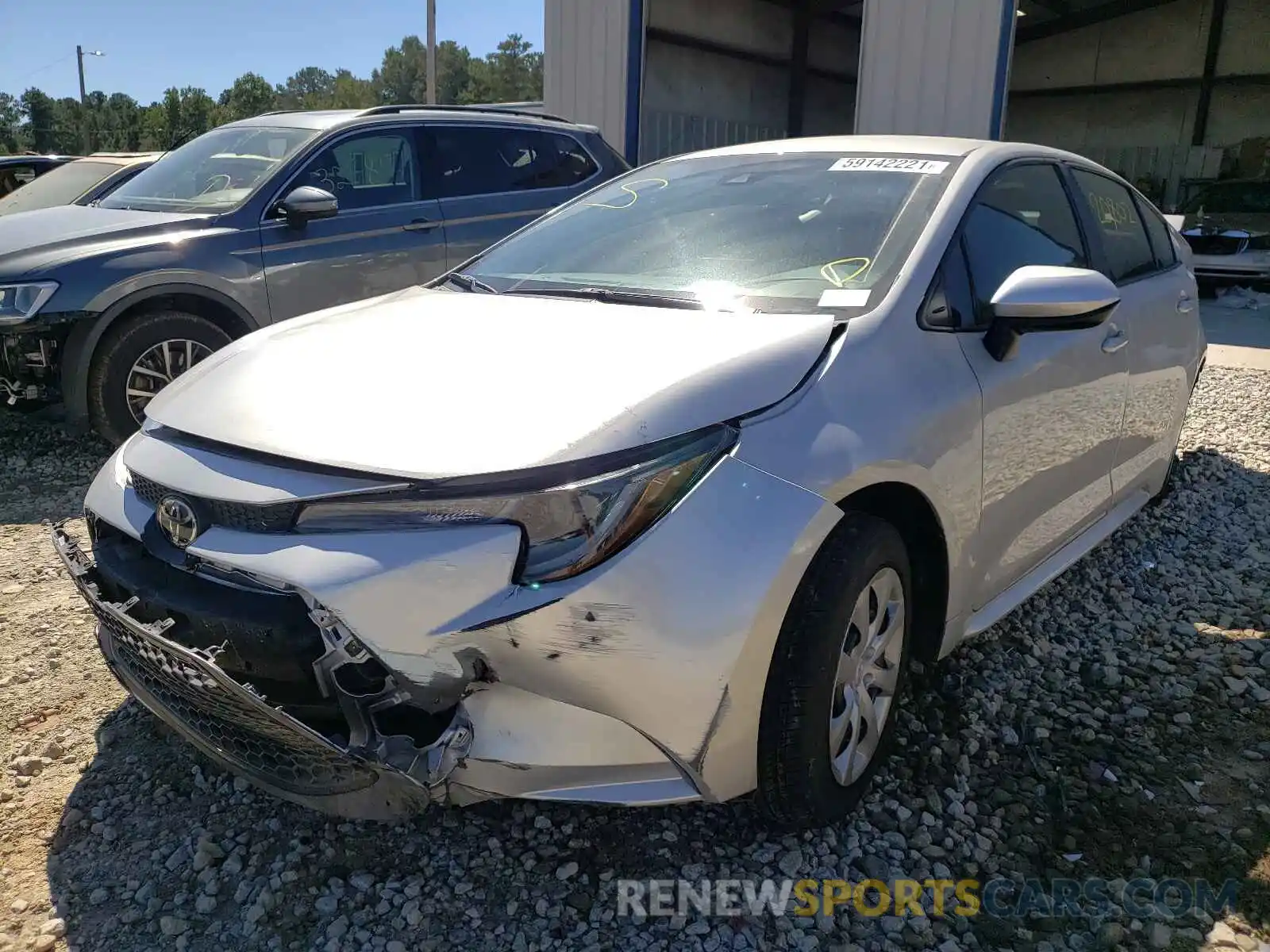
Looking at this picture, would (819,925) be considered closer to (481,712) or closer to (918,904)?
(918,904)

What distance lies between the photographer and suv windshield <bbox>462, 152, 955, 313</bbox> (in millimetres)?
2510

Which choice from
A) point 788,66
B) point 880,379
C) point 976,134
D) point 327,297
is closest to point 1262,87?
point 788,66

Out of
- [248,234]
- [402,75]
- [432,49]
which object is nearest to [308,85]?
[402,75]

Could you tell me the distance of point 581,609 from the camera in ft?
5.64

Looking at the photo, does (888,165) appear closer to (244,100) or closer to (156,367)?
(156,367)

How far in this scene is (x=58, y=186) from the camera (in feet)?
26.8

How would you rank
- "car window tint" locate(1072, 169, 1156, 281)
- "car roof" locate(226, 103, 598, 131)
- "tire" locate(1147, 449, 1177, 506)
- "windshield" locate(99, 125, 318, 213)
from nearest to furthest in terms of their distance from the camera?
1. "car window tint" locate(1072, 169, 1156, 281)
2. "tire" locate(1147, 449, 1177, 506)
3. "windshield" locate(99, 125, 318, 213)
4. "car roof" locate(226, 103, 598, 131)

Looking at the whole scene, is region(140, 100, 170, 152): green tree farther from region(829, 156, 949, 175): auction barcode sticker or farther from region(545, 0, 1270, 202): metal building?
region(829, 156, 949, 175): auction barcode sticker

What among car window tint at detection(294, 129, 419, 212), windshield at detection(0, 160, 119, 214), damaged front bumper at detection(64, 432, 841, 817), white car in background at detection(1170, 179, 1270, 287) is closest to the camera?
damaged front bumper at detection(64, 432, 841, 817)

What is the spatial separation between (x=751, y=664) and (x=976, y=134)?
30.7 feet

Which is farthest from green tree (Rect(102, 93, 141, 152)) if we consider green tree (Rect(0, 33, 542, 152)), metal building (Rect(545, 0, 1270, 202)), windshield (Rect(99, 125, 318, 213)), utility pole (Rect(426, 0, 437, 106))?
windshield (Rect(99, 125, 318, 213))

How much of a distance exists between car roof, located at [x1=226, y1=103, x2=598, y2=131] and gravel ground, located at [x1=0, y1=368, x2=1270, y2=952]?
11.6ft

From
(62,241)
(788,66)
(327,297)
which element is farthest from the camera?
(788,66)

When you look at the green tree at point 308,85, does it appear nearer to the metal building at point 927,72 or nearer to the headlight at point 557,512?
the metal building at point 927,72
